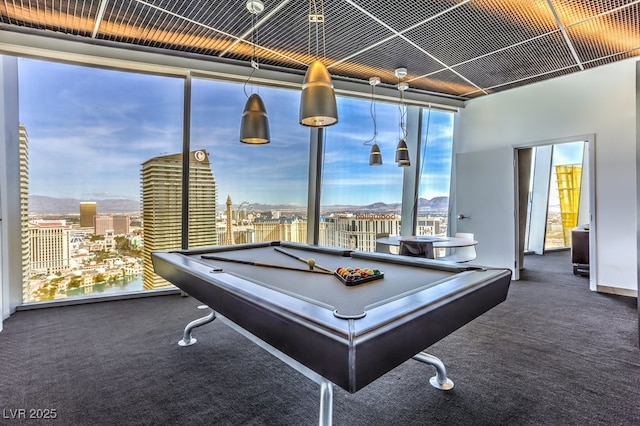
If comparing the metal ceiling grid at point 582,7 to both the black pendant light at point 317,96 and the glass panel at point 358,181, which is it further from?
the glass panel at point 358,181

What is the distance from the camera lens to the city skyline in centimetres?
400

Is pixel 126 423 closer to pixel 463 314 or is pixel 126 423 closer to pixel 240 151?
pixel 463 314

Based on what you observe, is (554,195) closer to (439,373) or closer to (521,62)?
(521,62)

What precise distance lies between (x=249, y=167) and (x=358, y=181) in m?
1.93

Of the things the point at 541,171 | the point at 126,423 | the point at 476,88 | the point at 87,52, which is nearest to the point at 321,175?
the point at 476,88

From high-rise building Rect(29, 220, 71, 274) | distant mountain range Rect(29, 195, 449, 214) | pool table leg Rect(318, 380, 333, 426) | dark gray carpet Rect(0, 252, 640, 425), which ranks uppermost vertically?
distant mountain range Rect(29, 195, 449, 214)

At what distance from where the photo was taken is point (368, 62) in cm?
442

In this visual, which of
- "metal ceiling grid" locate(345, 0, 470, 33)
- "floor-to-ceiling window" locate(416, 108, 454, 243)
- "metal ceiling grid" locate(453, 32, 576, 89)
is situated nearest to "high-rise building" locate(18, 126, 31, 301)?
"metal ceiling grid" locate(345, 0, 470, 33)

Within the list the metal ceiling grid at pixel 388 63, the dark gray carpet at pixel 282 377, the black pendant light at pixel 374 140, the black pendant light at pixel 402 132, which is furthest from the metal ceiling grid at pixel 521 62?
the dark gray carpet at pixel 282 377

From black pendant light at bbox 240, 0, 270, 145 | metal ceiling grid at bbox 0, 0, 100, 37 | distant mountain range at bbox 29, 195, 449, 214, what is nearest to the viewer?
black pendant light at bbox 240, 0, 270, 145

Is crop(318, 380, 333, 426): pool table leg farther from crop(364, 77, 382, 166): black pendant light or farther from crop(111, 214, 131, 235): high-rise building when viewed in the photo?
crop(111, 214, 131, 235): high-rise building

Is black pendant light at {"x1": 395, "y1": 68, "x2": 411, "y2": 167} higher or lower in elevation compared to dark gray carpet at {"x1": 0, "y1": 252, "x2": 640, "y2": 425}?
higher

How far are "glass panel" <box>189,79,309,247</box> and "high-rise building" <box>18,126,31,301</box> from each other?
184 cm

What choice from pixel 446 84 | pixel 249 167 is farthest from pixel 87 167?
pixel 446 84
